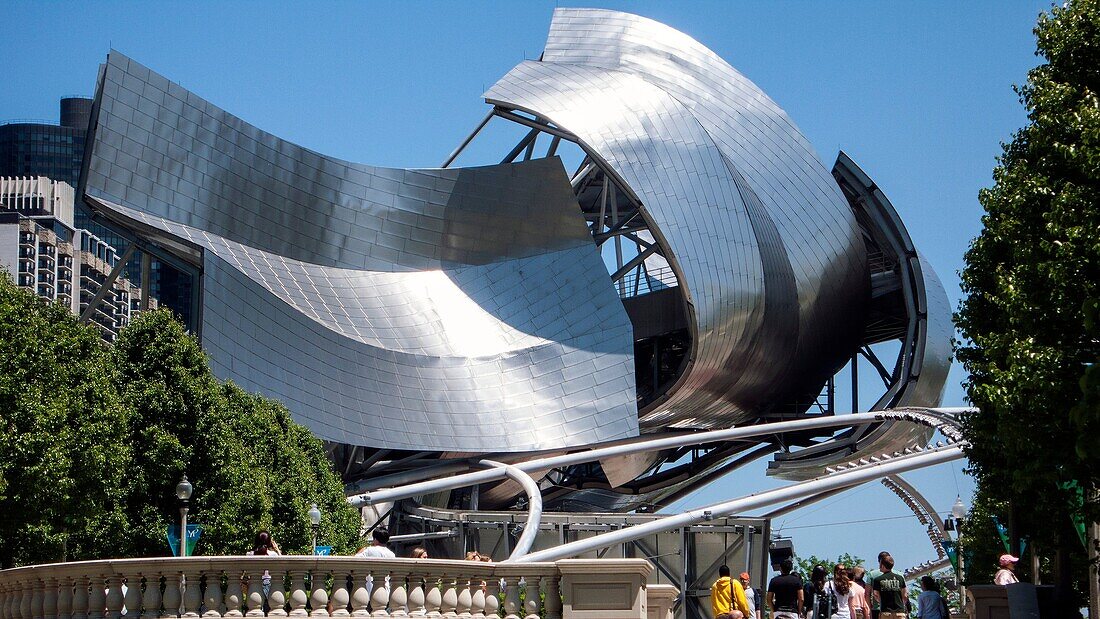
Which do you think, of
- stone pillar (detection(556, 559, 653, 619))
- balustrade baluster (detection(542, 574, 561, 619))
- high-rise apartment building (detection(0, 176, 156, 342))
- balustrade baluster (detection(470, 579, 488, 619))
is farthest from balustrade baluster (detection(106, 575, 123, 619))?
high-rise apartment building (detection(0, 176, 156, 342))

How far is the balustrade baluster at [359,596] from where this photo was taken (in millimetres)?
17141

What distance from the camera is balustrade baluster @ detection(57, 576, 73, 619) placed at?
18.0 m

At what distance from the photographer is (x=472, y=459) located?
2303 inches

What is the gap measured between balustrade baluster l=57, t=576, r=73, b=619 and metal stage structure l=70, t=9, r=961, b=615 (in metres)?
27.3

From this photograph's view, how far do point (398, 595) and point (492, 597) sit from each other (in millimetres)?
1237

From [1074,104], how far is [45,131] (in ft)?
585

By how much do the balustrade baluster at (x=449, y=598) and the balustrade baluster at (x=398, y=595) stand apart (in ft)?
1.50

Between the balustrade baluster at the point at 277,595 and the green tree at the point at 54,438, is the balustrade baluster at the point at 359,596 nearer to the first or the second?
the balustrade baluster at the point at 277,595

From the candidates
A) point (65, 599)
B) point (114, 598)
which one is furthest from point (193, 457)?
Result: point (114, 598)

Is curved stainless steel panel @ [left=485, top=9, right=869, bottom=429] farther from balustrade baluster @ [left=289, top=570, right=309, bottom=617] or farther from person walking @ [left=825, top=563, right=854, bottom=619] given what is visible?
balustrade baluster @ [left=289, top=570, right=309, bottom=617]

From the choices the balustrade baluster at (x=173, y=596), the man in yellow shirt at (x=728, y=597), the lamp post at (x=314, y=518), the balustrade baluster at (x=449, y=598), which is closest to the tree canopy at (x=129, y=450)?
the lamp post at (x=314, y=518)

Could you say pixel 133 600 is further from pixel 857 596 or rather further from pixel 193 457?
pixel 193 457

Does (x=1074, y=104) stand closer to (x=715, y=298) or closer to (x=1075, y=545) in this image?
Answer: (x=1075, y=545)

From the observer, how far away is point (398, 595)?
56.8ft
